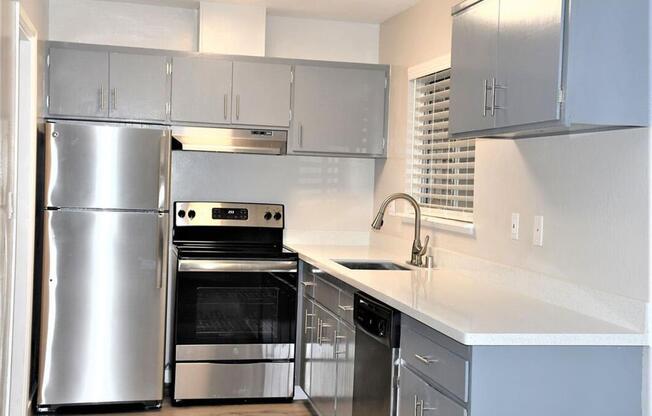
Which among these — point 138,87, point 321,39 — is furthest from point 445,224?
point 138,87

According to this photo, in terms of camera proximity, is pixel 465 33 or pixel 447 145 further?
pixel 447 145

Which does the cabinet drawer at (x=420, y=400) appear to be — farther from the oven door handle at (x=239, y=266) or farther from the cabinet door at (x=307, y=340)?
the oven door handle at (x=239, y=266)

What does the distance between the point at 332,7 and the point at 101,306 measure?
7.29 ft

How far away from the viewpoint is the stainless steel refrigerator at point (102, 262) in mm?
4309

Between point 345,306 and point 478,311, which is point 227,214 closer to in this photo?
point 345,306

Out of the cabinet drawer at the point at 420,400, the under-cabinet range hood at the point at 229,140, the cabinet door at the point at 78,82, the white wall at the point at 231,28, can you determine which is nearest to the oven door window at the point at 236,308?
the under-cabinet range hood at the point at 229,140

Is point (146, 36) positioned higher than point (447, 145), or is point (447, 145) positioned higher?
point (146, 36)

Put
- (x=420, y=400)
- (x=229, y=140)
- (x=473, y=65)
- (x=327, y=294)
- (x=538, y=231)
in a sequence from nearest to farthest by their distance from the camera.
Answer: (x=420, y=400)
(x=473, y=65)
(x=538, y=231)
(x=327, y=294)
(x=229, y=140)

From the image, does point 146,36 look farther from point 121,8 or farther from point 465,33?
point 465,33

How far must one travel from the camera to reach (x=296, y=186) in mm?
5309

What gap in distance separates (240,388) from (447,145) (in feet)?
5.93

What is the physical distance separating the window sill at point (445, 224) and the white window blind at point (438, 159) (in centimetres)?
4

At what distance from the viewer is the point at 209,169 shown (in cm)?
514

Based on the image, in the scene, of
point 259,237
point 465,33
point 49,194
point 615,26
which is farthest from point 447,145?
point 49,194
